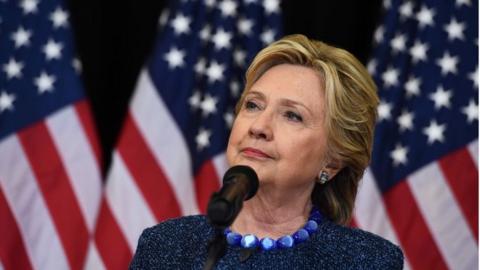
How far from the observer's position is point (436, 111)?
→ 3.56 m

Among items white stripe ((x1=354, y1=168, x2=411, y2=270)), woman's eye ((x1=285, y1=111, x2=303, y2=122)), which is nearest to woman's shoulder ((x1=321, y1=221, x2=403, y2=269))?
woman's eye ((x1=285, y1=111, x2=303, y2=122))

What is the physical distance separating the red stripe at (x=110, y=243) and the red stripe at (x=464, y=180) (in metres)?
1.52

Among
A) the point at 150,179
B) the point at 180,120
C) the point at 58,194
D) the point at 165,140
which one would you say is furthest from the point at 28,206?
the point at 180,120

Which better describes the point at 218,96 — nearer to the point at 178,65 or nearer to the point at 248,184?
the point at 178,65

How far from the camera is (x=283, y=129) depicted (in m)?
2.04

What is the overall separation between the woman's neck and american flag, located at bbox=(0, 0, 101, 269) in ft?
5.02

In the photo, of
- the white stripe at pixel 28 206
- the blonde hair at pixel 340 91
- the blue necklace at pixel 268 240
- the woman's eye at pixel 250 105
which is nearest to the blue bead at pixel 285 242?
the blue necklace at pixel 268 240

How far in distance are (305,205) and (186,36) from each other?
1605 millimetres

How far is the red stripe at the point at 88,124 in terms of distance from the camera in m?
3.54

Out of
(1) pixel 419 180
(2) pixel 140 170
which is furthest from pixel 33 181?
(1) pixel 419 180

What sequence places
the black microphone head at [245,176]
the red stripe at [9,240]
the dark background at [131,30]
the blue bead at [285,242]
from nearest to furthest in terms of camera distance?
the black microphone head at [245,176], the blue bead at [285,242], the red stripe at [9,240], the dark background at [131,30]

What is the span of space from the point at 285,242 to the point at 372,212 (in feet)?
4.95

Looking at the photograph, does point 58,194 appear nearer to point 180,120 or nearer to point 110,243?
point 110,243

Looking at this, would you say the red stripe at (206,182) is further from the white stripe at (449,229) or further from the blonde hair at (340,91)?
the blonde hair at (340,91)
